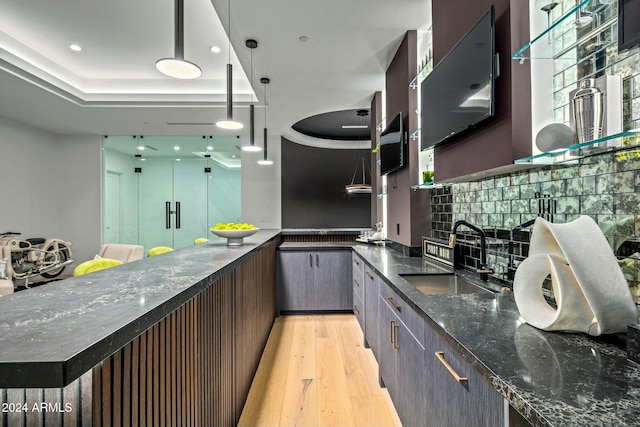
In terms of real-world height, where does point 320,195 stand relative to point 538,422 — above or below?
above

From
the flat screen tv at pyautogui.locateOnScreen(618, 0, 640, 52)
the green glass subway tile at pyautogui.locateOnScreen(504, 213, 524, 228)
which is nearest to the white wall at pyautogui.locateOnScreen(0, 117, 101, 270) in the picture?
the green glass subway tile at pyautogui.locateOnScreen(504, 213, 524, 228)

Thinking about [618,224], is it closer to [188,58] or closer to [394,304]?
[394,304]

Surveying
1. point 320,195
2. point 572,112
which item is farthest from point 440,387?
point 320,195

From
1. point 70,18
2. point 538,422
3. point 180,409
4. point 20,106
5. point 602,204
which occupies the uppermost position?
point 70,18

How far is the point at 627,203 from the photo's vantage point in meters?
1.00

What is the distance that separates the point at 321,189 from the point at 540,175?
5.35 m

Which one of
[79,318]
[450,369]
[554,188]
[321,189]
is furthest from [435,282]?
[321,189]

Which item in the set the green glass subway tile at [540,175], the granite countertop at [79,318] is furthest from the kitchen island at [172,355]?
the green glass subway tile at [540,175]

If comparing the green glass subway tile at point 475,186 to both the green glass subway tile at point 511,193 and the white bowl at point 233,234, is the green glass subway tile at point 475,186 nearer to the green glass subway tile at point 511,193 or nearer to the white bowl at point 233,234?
the green glass subway tile at point 511,193

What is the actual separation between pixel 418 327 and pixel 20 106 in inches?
258

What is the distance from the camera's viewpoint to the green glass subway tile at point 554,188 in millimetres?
1290

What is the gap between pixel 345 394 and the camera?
2.24 meters

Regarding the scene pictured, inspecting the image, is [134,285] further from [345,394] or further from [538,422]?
[345,394]

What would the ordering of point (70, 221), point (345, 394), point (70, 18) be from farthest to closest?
point (70, 221) → point (70, 18) → point (345, 394)
